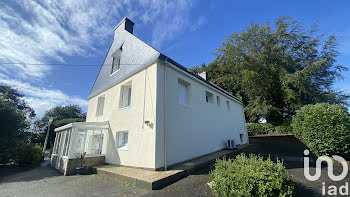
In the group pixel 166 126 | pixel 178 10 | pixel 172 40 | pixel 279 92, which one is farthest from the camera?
pixel 279 92

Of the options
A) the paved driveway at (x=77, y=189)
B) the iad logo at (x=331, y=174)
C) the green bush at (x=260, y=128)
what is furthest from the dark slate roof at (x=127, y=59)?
the green bush at (x=260, y=128)

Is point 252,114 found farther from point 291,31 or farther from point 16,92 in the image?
point 16,92

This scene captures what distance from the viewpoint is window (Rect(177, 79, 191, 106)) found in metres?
8.66

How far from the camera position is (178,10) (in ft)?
27.1

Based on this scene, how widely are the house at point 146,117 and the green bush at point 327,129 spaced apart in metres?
5.29

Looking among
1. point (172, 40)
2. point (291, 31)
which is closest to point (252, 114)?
point (291, 31)

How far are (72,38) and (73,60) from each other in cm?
139

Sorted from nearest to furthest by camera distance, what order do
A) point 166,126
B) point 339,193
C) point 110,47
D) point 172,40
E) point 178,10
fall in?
point 339,193 < point 166,126 < point 178,10 < point 172,40 < point 110,47

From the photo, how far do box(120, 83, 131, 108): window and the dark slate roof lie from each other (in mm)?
611

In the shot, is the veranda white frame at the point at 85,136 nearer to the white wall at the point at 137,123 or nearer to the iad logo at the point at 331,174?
the white wall at the point at 137,123

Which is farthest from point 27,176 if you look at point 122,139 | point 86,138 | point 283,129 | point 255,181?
point 283,129

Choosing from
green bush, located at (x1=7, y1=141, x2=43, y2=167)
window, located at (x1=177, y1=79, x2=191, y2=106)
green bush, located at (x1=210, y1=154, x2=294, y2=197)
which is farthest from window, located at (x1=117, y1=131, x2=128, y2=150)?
green bush, located at (x1=7, y1=141, x2=43, y2=167)

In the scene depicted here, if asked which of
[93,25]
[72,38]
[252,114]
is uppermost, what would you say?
[93,25]

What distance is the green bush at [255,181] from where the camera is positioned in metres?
3.10
